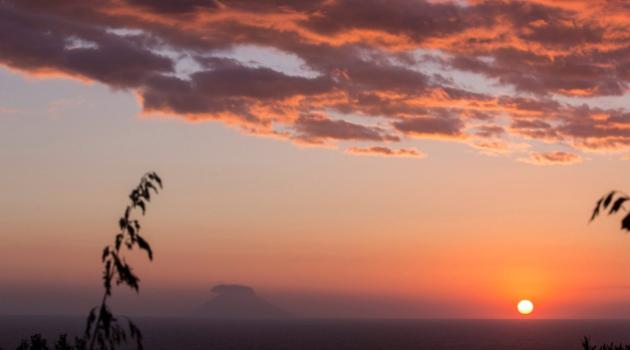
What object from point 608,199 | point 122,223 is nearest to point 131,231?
point 122,223

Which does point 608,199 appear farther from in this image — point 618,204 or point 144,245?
point 144,245

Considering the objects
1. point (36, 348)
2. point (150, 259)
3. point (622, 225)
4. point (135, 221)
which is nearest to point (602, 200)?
point (622, 225)

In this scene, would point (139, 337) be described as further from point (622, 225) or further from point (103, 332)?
point (622, 225)

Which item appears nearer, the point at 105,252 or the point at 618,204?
the point at 618,204

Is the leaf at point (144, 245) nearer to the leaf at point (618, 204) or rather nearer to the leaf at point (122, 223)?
the leaf at point (122, 223)

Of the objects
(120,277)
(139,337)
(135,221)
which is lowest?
(139,337)

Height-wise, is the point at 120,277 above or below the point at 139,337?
above

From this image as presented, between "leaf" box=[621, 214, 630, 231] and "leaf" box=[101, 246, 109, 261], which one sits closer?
"leaf" box=[621, 214, 630, 231]

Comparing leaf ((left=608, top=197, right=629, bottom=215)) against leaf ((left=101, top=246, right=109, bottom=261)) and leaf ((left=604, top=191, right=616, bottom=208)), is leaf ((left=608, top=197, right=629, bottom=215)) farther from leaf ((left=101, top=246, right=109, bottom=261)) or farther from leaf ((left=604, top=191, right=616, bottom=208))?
leaf ((left=101, top=246, right=109, bottom=261))

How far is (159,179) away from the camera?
987cm

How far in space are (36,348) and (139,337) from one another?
40.4 metres

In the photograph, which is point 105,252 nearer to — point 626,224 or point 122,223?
point 122,223

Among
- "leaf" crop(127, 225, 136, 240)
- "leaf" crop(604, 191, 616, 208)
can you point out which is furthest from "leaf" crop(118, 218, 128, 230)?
"leaf" crop(604, 191, 616, 208)

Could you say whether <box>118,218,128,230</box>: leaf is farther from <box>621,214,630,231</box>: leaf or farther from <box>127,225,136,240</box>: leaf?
<box>621,214,630,231</box>: leaf
